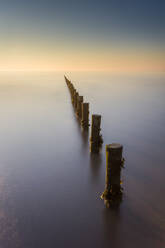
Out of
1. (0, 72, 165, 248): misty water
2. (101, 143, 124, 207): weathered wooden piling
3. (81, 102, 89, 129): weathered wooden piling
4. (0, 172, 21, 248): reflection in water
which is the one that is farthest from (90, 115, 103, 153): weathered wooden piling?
(0, 172, 21, 248): reflection in water

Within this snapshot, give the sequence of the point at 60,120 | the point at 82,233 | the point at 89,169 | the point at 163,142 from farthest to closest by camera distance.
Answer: the point at 60,120
the point at 163,142
the point at 89,169
the point at 82,233

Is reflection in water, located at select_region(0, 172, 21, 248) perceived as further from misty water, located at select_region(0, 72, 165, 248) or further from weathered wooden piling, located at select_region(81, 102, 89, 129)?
weathered wooden piling, located at select_region(81, 102, 89, 129)

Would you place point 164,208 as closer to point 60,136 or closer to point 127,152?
point 127,152

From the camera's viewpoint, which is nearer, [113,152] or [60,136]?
[113,152]

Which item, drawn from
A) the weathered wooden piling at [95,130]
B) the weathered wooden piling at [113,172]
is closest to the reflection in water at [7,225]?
the weathered wooden piling at [113,172]

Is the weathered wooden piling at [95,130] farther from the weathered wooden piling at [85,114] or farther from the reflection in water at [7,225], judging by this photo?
the reflection in water at [7,225]

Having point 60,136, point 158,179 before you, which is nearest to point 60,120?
point 60,136

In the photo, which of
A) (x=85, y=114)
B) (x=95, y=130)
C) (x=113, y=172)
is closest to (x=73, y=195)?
(x=113, y=172)

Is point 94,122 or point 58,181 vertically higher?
point 94,122

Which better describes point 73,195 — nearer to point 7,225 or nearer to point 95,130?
point 7,225
